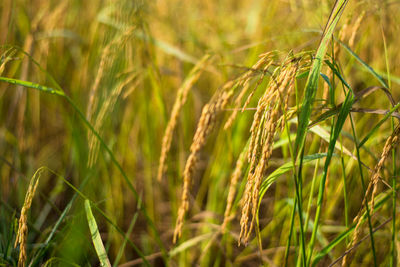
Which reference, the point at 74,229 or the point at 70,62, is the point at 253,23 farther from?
the point at 74,229

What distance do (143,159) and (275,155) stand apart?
0.68m

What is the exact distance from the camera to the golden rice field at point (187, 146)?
0.83m

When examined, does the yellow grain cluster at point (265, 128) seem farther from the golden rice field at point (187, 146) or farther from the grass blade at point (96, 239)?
the grass blade at point (96, 239)

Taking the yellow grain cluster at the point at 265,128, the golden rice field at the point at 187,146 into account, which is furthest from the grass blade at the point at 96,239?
the yellow grain cluster at the point at 265,128

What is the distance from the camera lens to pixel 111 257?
4.66 ft

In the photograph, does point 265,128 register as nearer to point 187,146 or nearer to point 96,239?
point 96,239

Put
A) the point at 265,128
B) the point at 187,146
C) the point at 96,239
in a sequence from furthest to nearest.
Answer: the point at 187,146 < the point at 96,239 < the point at 265,128

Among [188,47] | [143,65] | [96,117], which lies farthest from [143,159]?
[188,47]

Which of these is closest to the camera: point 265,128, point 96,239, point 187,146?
point 265,128

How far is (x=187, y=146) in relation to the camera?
182 cm

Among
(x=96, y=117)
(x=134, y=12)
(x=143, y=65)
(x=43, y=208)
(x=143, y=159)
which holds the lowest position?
(x=43, y=208)

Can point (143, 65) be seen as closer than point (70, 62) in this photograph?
Yes

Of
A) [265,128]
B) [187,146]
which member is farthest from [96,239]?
[187,146]

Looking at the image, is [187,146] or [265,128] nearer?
[265,128]
